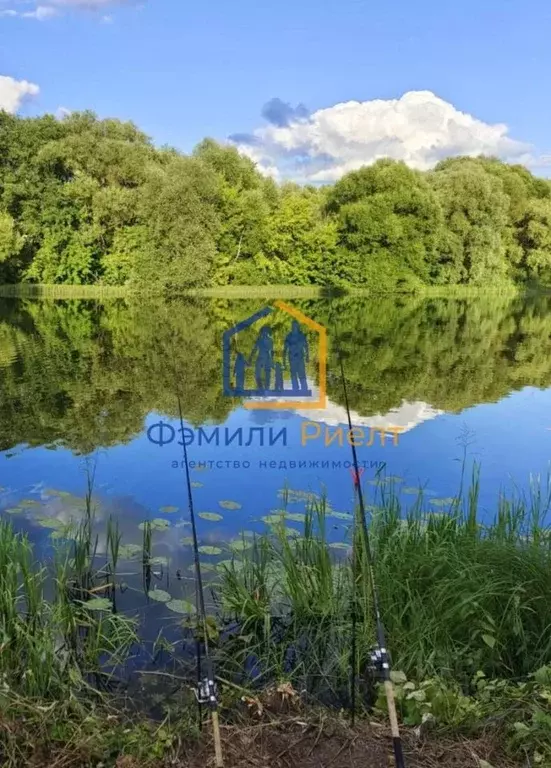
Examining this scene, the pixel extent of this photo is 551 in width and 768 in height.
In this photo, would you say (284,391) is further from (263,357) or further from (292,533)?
(292,533)

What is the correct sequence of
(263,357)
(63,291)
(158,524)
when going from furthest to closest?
(63,291) < (263,357) < (158,524)

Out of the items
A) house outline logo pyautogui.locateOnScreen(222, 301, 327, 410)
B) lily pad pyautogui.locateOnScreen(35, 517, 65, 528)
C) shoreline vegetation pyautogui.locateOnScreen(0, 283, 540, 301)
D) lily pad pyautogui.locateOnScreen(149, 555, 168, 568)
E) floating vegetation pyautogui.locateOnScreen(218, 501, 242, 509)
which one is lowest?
lily pad pyautogui.locateOnScreen(149, 555, 168, 568)

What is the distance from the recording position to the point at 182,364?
14.5 metres

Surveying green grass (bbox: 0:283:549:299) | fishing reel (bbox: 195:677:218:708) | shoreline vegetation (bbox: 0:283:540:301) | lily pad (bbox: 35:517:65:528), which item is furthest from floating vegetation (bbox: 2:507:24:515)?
green grass (bbox: 0:283:549:299)

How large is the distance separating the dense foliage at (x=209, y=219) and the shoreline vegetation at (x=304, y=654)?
32.6 meters

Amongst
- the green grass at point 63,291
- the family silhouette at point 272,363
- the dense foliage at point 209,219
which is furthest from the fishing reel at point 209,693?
the green grass at point 63,291

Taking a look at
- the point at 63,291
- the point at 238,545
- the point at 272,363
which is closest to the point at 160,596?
the point at 238,545

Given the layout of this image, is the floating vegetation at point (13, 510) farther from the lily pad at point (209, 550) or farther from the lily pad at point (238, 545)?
the lily pad at point (238, 545)

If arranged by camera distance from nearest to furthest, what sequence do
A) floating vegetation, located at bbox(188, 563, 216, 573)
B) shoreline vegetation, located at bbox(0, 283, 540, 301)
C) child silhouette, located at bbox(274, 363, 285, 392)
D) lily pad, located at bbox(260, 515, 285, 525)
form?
floating vegetation, located at bbox(188, 563, 216, 573), lily pad, located at bbox(260, 515, 285, 525), child silhouette, located at bbox(274, 363, 285, 392), shoreline vegetation, located at bbox(0, 283, 540, 301)

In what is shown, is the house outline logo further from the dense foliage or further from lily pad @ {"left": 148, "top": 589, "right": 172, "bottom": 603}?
the dense foliage

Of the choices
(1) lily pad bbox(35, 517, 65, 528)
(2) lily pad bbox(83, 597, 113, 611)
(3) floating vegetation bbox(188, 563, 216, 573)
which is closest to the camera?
(2) lily pad bbox(83, 597, 113, 611)

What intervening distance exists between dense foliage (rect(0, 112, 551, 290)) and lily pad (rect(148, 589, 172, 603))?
32302 mm

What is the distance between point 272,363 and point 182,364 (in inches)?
97.1

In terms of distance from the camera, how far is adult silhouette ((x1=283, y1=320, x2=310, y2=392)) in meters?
13.2
